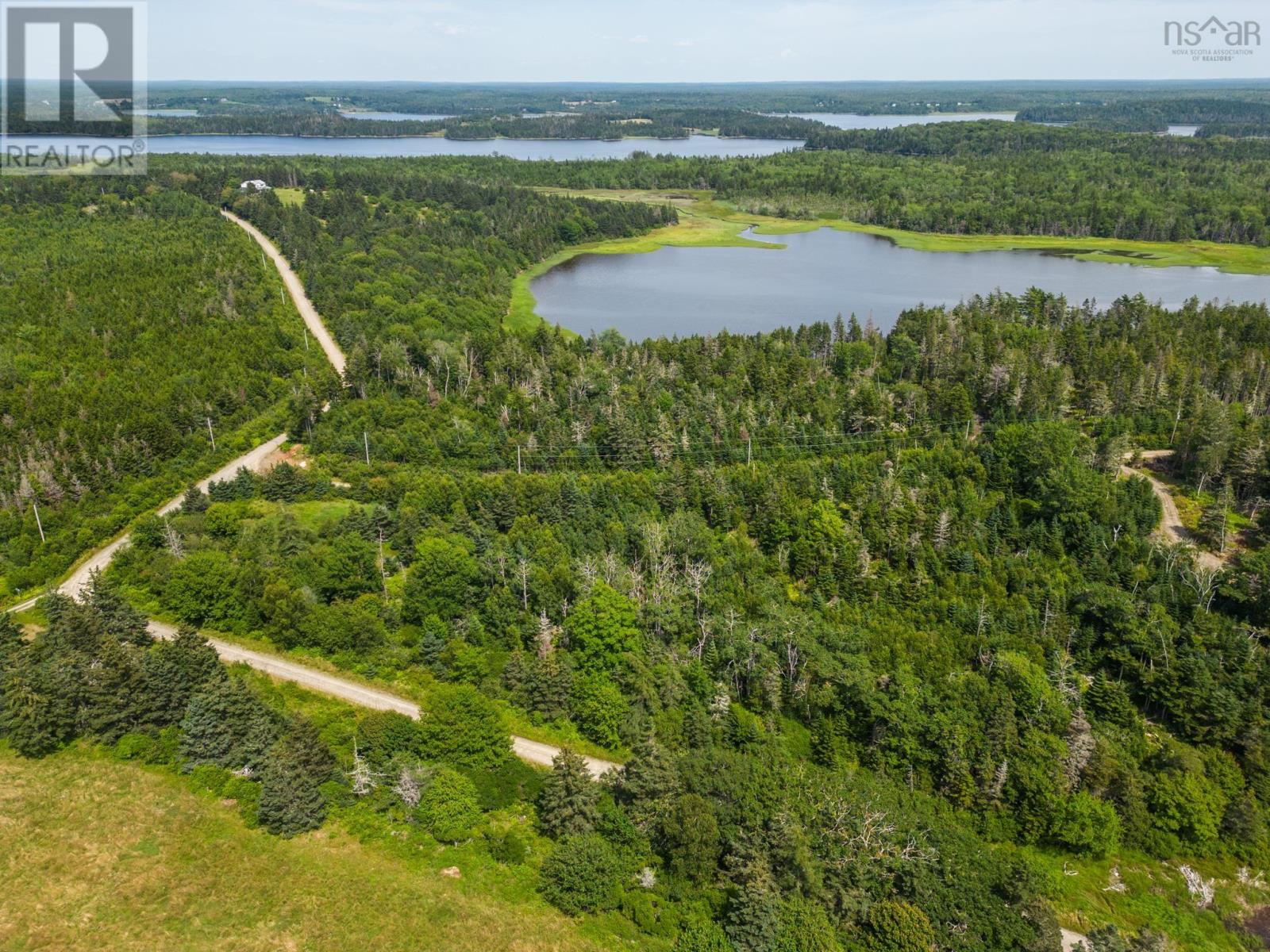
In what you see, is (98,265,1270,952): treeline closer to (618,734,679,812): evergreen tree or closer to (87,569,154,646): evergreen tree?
(618,734,679,812): evergreen tree

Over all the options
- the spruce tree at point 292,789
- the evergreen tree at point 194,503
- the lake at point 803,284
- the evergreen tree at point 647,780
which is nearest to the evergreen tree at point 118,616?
the evergreen tree at point 194,503

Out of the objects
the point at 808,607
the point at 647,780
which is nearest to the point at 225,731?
the point at 647,780

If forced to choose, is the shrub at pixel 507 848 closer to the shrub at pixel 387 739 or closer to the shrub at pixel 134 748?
the shrub at pixel 387 739

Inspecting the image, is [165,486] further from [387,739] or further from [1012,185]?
[1012,185]

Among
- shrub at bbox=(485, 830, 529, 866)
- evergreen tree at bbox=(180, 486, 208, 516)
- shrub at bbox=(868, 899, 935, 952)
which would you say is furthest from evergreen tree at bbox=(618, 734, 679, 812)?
evergreen tree at bbox=(180, 486, 208, 516)

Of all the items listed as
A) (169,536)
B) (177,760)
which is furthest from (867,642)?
(169,536)
